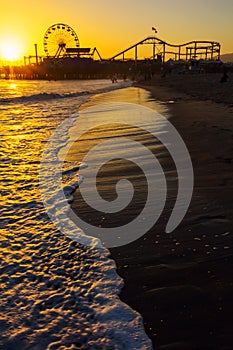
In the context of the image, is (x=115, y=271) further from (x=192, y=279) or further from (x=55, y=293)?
(x=192, y=279)

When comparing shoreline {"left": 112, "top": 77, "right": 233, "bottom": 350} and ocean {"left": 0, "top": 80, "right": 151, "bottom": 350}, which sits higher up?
shoreline {"left": 112, "top": 77, "right": 233, "bottom": 350}

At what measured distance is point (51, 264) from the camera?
9.43 feet

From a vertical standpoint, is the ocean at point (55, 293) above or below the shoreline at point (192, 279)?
below

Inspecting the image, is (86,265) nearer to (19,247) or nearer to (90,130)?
(19,247)

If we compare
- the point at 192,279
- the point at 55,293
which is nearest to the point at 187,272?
the point at 192,279

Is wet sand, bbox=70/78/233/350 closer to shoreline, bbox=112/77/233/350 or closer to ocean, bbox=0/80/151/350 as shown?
shoreline, bbox=112/77/233/350

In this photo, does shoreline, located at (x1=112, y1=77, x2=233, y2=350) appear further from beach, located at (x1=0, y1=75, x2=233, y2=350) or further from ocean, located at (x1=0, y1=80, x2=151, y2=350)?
ocean, located at (x1=0, y1=80, x2=151, y2=350)

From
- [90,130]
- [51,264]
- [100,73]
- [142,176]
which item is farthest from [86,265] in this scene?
[100,73]

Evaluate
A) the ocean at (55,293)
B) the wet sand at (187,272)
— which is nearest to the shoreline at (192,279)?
the wet sand at (187,272)

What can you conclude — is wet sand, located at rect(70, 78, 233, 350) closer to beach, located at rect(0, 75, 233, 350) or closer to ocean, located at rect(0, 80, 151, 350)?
beach, located at rect(0, 75, 233, 350)

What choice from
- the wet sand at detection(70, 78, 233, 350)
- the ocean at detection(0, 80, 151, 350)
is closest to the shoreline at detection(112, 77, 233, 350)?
the wet sand at detection(70, 78, 233, 350)

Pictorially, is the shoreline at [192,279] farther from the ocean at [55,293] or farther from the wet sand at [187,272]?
the ocean at [55,293]

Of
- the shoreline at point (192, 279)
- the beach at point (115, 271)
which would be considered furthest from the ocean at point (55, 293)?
the shoreline at point (192, 279)

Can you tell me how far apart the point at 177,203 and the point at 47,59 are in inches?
4236
